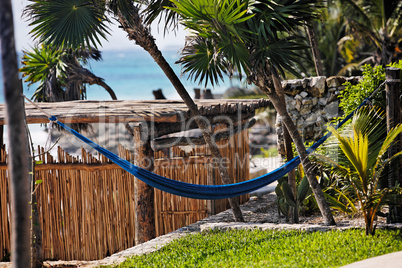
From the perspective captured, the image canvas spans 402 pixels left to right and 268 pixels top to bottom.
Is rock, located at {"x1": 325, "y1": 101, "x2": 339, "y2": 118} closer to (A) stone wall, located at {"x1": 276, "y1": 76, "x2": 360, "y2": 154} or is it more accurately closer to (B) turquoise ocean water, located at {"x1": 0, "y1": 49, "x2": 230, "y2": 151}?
(A) stone wall, located at {"x1": 276, "y1": 76, "x2": 360, "y2": 154}

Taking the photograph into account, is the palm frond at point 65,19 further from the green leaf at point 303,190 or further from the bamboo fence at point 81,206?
the green leaf at point 303,190

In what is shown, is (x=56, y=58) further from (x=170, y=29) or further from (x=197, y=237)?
(x=197, y=237)

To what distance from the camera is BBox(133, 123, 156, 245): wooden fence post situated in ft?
14.7

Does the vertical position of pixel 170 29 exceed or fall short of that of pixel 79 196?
it exceeds it

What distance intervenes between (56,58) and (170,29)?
413 centimetres

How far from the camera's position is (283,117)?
13.6ft

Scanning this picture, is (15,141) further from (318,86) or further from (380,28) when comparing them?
(380,28)

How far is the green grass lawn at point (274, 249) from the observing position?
3.00 meters

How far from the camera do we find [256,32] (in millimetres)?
3898

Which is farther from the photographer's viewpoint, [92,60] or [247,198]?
[92,60]

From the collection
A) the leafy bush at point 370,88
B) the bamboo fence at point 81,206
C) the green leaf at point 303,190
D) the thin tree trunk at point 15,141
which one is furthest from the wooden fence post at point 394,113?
the thin tree trunk at point 15,141

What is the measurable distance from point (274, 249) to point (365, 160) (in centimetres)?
98

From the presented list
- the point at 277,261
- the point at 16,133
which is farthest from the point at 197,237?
the point at 16,133

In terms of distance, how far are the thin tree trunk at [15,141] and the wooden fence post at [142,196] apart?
2523 millimetres
